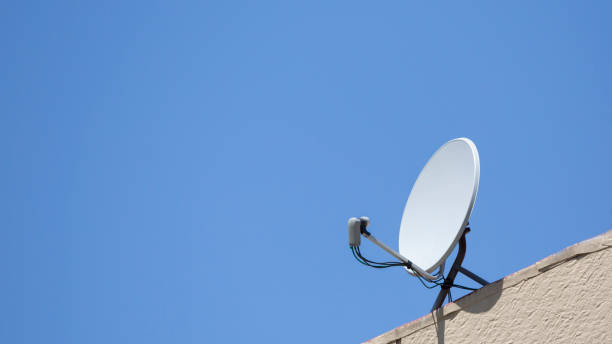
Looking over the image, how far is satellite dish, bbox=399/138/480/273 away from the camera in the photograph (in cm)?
825

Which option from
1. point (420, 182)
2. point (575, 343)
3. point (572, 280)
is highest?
point (420, 182)

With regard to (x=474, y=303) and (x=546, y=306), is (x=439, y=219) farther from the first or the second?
(x=546, y=306)

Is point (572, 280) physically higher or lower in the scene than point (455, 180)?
lower

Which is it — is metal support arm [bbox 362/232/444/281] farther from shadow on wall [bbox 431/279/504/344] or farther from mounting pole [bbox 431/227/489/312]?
shadow on wall [bbox 431/279/504/344]

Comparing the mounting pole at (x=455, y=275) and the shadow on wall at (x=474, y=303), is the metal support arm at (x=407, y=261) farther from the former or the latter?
the shadow on wall at (x=474, y=303)

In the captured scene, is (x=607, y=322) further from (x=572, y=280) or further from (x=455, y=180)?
(x=455, y=180)

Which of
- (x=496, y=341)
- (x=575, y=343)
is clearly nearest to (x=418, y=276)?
(x=496, y=341)

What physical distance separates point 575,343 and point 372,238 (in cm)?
215

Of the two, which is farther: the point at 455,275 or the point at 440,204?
the point at 440,204

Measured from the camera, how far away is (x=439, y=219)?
8906mm

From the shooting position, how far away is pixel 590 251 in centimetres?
721

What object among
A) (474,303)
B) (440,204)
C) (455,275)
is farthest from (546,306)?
(440,204)

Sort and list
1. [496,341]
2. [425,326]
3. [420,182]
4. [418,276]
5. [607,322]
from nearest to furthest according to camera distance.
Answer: [607,322]
[496,341]
[425,326]
[418,276]
[420,182]

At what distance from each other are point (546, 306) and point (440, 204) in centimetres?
204
